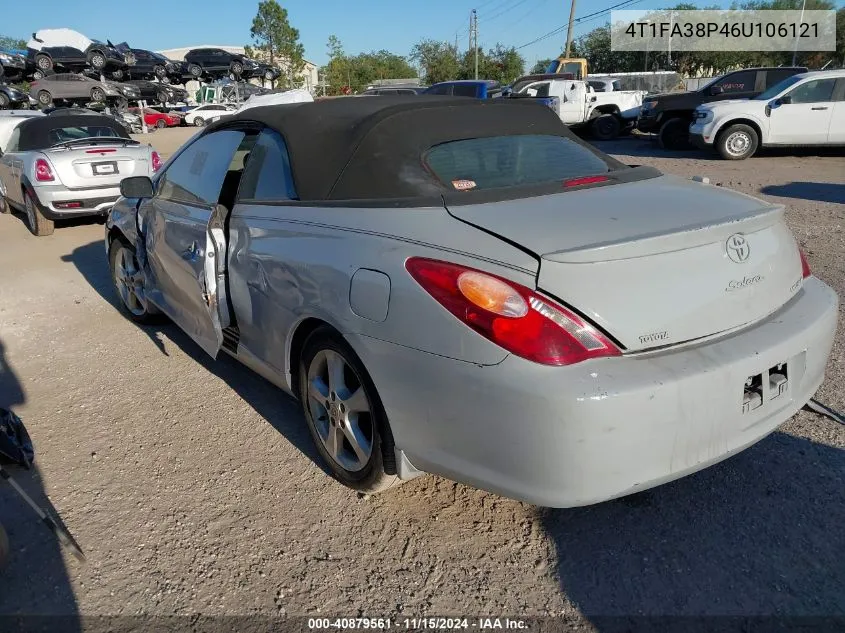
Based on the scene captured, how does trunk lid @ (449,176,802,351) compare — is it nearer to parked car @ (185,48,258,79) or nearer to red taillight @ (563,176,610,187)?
red taillight @ (563,176,610,187)

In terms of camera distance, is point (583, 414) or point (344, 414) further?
point (344, 414)

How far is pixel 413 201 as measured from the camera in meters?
2.51

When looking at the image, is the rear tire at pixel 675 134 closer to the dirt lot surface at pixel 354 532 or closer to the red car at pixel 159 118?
the dirt lot surface at pixel 354 532

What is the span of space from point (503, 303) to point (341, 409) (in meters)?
1.00

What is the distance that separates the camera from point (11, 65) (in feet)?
93.8

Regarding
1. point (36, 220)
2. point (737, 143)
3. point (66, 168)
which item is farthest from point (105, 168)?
point (737, 143)

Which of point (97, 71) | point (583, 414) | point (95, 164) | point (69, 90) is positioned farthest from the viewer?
point (97, 71)

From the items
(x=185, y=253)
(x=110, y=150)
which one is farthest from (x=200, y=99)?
(x=185, y=253)

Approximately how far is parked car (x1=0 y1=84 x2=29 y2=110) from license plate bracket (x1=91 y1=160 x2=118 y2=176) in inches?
858

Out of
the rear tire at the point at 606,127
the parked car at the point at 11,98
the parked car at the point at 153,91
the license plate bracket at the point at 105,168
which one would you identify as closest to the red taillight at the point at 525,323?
the license plate bracket at the point at 105,168

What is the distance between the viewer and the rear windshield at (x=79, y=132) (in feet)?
29.9

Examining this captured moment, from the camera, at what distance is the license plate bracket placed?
8.47m

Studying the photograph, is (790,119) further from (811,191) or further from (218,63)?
(218,63)

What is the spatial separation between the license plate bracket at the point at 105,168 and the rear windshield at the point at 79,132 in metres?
0.94
